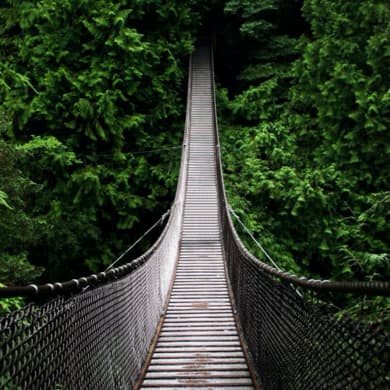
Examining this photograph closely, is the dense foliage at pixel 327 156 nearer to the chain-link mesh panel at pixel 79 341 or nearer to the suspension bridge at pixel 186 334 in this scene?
the suspension bridge at pixel 186 334

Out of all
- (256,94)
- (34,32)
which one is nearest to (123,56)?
(34,32)

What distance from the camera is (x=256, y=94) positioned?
519 inches

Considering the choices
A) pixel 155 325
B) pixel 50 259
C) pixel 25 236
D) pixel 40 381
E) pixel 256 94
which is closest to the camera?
pixel 40 381

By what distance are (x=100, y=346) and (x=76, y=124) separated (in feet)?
30.3

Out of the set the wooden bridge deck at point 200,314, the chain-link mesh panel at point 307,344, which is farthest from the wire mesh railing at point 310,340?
the wooden bridge deck at point 200,314

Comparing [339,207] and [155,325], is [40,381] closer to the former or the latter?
[155,325]

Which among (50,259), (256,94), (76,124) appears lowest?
(50,259)

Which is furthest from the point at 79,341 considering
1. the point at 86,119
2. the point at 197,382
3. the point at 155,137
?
Result: the point at 155,137

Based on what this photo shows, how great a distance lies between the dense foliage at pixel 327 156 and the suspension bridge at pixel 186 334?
3.50 m

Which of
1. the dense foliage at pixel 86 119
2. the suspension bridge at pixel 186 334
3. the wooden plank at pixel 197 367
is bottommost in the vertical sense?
the wooden plank at pixel 197 367

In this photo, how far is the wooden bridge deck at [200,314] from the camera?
3631 mm

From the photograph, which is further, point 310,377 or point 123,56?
point 123,56

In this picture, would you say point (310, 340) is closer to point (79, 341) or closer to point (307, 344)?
point (307, 344)

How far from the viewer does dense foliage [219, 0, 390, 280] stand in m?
9.78
